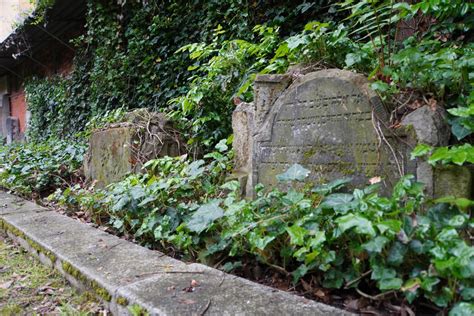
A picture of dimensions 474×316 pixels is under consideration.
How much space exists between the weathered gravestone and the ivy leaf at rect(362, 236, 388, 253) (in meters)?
2.51

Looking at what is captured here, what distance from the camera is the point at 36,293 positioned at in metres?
1.70

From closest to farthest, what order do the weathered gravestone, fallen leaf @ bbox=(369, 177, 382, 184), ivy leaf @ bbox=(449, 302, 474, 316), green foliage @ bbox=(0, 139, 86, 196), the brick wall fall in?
ivy leaf @ bbox=(449, 302, 474, 316), fallen leaf @ bbox=(369, 177, 382, 184), the weathered gravestone, green foliage @ bbox=(0, 139, 86, 196), the brick wall

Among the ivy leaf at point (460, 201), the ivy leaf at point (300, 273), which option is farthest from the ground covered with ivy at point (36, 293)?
the ivy leaf at point (460, 201)

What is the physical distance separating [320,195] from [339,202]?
0.29 metres

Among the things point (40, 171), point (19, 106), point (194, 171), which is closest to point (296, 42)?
point (194, 171)

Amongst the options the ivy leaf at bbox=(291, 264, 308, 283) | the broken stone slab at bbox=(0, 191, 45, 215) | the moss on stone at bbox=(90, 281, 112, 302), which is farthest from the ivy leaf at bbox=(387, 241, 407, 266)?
the broken stone slab at bbox=(0, 191, 45, 215)

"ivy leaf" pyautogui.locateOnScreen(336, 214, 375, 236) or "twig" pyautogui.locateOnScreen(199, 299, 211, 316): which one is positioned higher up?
"ivy leaf" pyautogui.locateOnScreen(336, 214, 375, 236)

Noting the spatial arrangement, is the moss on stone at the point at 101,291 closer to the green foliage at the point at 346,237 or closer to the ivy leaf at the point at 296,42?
the green foliage at the point at 346,237

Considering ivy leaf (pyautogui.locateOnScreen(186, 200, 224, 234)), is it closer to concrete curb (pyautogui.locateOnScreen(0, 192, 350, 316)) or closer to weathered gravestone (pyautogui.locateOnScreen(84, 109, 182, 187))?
concrete curb (pyautogui.locateOnScreen(0, 192, 350, 316))

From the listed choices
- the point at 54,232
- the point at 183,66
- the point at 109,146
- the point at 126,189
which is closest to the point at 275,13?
the point at 183,66

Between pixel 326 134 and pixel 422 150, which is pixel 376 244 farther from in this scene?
pixel 326 134

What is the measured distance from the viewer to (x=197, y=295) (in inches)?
50.9

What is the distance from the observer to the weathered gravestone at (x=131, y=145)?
10.9ft

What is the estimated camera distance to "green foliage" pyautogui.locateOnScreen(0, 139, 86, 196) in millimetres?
4152
